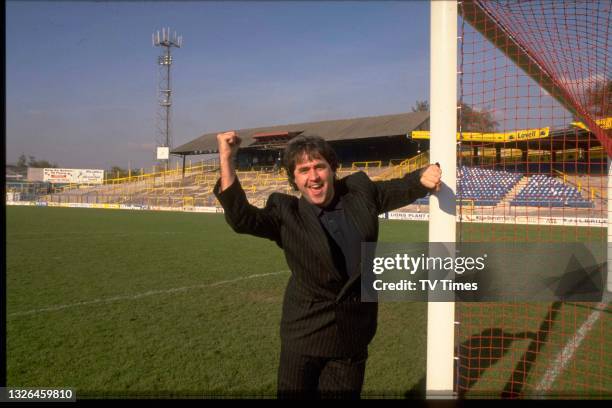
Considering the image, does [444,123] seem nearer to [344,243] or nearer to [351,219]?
[351,219]

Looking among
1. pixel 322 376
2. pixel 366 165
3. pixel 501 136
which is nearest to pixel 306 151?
pixel 322 376

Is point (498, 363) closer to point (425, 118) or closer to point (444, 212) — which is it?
point (444, 212)

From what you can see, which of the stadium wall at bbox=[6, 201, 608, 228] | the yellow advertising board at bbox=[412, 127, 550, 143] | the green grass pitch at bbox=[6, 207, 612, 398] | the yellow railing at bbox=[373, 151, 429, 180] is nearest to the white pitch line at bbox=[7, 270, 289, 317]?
the green grass pitch at bbox=[6, 207, 612, 398]

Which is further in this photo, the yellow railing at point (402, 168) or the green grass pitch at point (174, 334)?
the yellow railing at point (402, 168)

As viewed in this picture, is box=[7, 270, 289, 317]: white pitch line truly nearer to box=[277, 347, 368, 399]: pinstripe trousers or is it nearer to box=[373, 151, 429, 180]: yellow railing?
box=[277, 347, 368, 399]: pinstripe trousers

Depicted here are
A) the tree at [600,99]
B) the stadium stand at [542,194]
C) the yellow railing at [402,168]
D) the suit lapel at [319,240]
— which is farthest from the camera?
the yellow railing at [402,168]

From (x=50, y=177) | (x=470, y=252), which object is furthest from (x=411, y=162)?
(x=50, y=177)

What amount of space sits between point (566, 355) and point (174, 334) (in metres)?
3.71

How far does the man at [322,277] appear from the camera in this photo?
207 cm

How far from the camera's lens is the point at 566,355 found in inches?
165

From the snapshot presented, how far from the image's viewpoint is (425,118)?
3462 centimetres

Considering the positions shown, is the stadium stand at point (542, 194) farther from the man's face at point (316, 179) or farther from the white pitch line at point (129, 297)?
the man's face at point (316, 179)

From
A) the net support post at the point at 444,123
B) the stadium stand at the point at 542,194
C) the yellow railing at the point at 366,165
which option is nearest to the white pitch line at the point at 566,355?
the net support post at the point at 444,123

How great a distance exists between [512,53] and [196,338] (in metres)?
3.78
